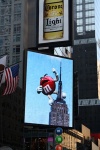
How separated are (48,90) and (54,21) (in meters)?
9.31

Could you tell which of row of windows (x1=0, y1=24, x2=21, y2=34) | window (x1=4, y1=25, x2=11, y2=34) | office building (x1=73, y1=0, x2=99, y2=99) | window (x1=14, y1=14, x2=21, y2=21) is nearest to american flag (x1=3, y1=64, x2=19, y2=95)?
row of windows (x1=0, y1=24, x2=21, y2=34)

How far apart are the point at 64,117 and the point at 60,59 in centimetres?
550

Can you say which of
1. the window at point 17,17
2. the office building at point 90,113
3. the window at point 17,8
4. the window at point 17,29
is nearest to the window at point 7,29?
the window at point 17,29

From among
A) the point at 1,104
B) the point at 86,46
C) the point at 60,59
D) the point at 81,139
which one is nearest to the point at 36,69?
the point at 60,59

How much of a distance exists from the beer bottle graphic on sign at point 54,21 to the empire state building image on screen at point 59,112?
656 centimetres

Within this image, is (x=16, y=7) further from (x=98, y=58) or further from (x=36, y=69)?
(x=98, y=58)

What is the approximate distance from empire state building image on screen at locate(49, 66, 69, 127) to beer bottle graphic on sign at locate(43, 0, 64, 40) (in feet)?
21.5

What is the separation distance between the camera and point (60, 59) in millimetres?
38156

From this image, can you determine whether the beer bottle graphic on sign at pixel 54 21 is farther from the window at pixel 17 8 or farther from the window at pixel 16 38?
the window at pixel 17 8

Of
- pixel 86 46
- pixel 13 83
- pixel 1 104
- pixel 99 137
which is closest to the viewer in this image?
pixel 13 83

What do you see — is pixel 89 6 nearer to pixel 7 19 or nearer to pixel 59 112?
pixel 7 19

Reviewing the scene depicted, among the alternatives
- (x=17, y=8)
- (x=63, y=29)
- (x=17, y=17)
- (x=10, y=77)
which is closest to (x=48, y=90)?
(x=63, y=29)

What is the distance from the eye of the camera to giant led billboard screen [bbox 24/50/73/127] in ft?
115

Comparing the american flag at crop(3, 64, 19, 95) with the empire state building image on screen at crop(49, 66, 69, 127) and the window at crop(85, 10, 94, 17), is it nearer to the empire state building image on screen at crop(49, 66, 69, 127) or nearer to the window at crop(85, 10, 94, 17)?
the empire state building image on screen at crop(49, 66, 69, 127)
